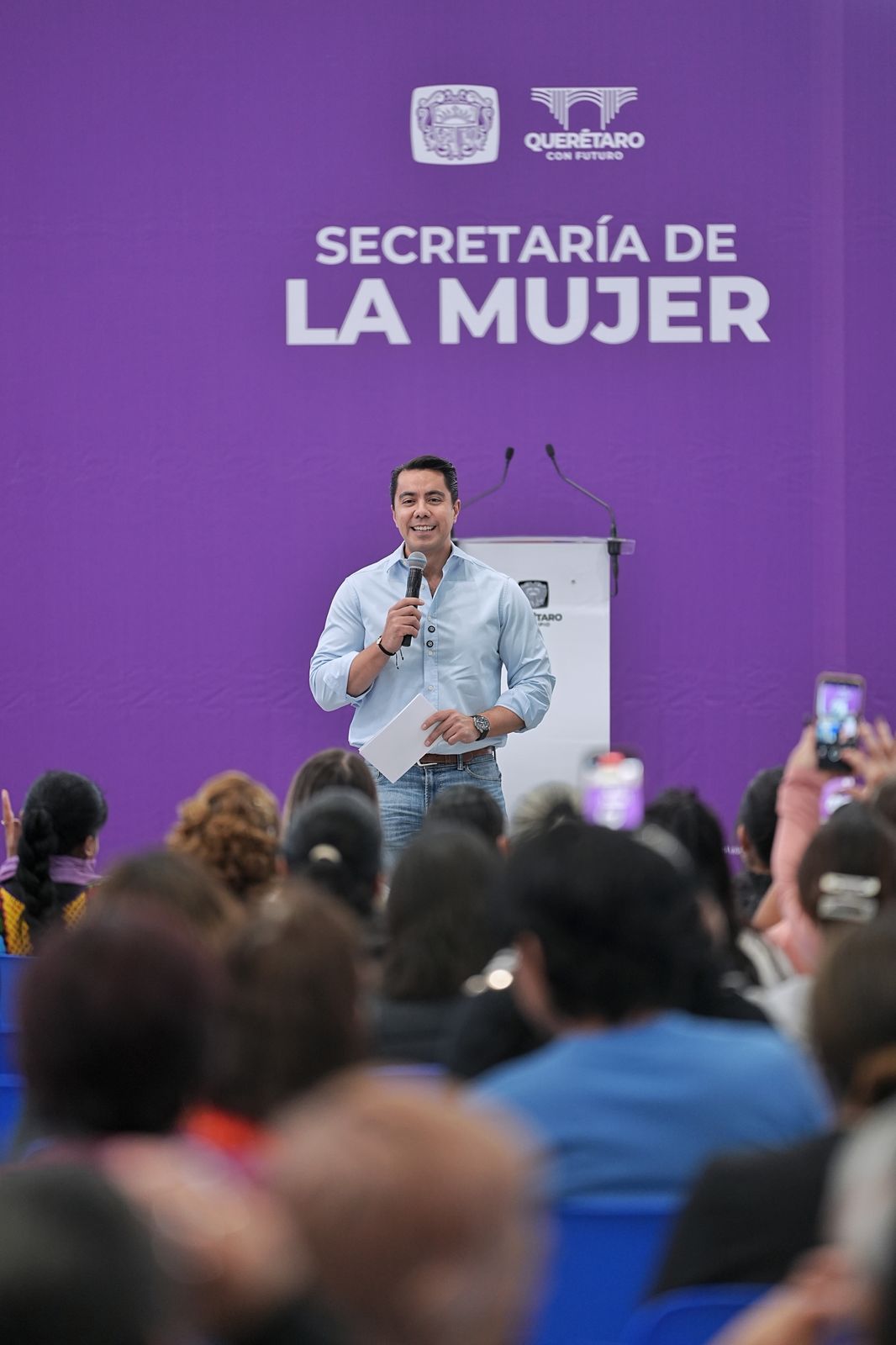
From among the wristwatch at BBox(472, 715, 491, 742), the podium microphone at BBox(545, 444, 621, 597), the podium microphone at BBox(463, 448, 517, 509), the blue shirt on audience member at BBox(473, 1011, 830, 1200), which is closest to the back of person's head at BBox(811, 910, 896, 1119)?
the blue shirt on audience member at BBox(473, 1011, 830, 1200)

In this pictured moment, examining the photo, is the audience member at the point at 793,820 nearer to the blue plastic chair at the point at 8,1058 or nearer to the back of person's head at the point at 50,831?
the blue plastic chair at the point at 8,1058

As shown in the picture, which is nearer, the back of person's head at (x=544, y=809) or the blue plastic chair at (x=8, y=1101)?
the blue plastic chair at (x=8, y=1101)

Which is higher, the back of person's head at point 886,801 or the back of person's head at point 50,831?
the back of person's head at point 886,801

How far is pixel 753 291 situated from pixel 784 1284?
5.45 metres

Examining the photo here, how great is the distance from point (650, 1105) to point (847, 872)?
862mm

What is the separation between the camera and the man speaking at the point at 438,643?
4.36 m

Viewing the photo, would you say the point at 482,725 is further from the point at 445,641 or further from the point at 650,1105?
the point at 650,1105

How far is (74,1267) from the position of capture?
0.57 m

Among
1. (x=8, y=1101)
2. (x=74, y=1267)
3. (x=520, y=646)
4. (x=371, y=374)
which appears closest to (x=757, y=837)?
(x=520, y=646)

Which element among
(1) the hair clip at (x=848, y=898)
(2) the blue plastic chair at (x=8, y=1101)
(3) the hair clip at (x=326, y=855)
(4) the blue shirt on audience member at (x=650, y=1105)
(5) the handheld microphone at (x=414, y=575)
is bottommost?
(2) the blue plastic chair at (x=8, y=1101)

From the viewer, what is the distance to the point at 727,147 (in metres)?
6.17

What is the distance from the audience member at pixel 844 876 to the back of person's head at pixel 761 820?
4.01 ft

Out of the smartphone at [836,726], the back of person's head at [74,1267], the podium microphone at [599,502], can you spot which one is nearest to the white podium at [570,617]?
the podium microphone at [599,502]

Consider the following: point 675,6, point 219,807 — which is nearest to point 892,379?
point 675,6
